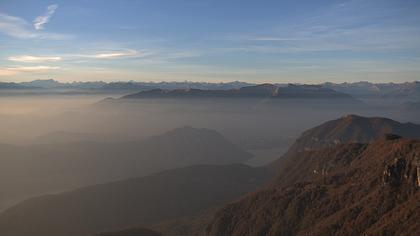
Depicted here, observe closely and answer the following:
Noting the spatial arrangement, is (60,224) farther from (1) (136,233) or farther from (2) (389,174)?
(2) (389,174)

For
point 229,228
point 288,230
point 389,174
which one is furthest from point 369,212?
point 229,228

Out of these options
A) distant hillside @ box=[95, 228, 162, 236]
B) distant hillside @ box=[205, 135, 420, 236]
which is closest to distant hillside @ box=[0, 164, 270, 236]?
distant hillside @ box=[95, 228, 162, 236]

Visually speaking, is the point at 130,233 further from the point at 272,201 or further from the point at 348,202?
the point at 348,202

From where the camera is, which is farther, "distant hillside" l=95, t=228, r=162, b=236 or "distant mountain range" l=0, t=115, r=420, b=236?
"distant hillside" l=95, t=228, r=162, b=236

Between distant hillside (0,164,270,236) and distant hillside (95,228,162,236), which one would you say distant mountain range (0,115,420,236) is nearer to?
distant hillside (0,164,270,236)

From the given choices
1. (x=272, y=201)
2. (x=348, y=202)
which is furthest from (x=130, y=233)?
(x=348, y=202)
